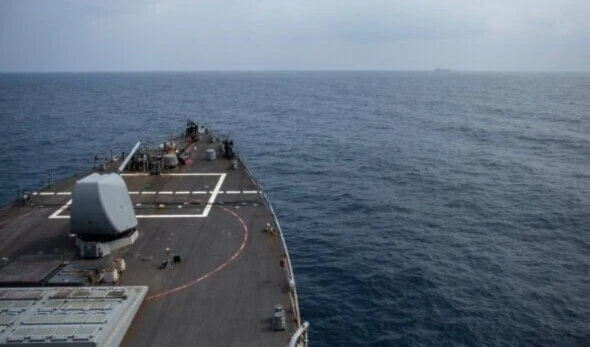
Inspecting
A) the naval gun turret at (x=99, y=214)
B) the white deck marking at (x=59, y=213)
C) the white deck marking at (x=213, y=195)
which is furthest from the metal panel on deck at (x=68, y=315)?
the white deck marking at (x=213, y=195)

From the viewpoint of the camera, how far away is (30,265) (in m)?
24.5

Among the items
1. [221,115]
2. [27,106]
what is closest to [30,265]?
[221,115]

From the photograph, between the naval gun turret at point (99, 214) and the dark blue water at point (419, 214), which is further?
the dark blue water at point (419, 214)

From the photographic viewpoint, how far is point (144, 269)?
24844 millimetres

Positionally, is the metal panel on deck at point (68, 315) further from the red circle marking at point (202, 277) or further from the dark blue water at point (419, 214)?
the dark blue water at point (419, 214)

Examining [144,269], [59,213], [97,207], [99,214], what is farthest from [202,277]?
[59,213]

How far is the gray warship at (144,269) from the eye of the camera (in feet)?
60.6

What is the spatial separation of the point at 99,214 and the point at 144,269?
12.2 feet

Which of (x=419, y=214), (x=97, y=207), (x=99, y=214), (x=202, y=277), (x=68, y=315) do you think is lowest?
(x=419, y=214)

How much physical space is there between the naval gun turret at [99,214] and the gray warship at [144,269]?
0.05 meters

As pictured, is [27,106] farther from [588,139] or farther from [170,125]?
[588,139]

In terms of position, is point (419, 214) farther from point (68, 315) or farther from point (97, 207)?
point (68, 315)

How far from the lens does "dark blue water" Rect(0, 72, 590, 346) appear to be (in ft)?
104

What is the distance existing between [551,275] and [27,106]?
167 m
